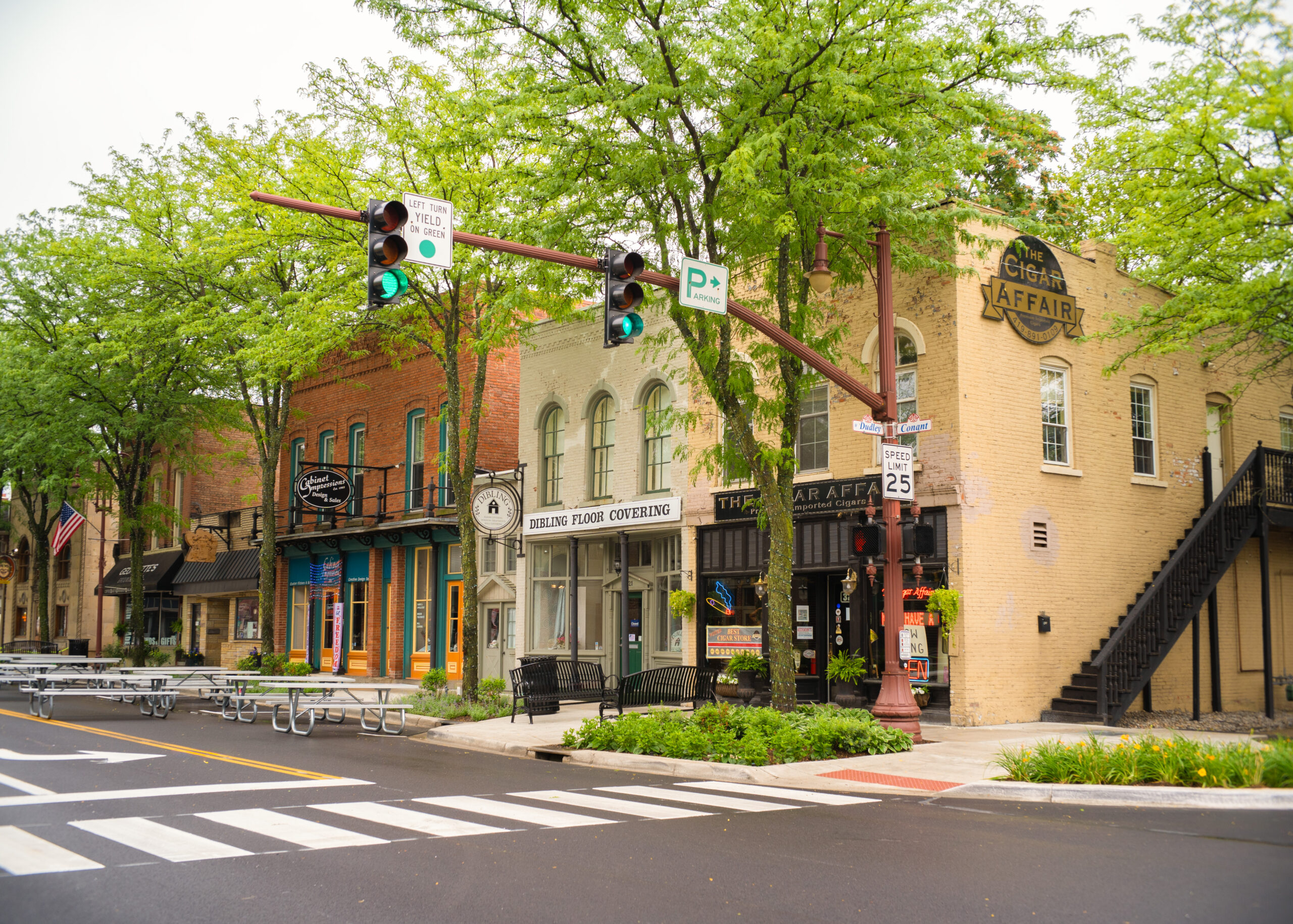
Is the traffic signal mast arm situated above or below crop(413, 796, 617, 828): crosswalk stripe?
above

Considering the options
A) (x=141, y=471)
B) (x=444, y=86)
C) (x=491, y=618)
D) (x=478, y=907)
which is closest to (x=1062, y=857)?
(x=478, y=907)

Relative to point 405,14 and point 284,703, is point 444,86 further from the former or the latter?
point 284,703

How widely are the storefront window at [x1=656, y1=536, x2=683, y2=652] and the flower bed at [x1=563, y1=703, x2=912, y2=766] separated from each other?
7.26m

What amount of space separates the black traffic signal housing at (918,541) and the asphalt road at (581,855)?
147 inches

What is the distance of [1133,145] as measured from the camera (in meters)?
15.8

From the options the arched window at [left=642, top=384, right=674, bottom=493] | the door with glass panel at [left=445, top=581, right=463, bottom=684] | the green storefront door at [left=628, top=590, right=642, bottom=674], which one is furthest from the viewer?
the door with glass panel at [left=445, top=581, right=463, bottom=684]

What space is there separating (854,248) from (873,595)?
609 centimetres

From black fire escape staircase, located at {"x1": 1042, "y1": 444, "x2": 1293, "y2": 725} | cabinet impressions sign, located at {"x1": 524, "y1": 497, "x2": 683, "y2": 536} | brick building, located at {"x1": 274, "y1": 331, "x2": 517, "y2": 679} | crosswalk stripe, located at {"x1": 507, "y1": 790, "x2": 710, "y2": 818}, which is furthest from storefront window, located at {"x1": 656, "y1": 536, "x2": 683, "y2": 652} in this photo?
crosswalk stripe, located at {"x1": 507, "y1": 790, "x2": 710, "y2": 818}

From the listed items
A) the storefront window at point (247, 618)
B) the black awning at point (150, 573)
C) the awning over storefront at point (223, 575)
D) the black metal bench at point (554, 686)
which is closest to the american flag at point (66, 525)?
the black awning at point (150, 573)

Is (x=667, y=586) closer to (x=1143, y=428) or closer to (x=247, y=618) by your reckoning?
(x=1143, y=428)

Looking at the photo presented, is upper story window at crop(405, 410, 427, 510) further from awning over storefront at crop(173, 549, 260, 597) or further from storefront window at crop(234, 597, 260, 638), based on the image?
storefront window at crop(234, 597, 260, 638)

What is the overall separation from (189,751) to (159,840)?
673 centimetres

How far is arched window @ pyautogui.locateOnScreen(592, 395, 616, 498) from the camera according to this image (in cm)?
2347

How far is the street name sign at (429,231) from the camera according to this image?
10930 mm
